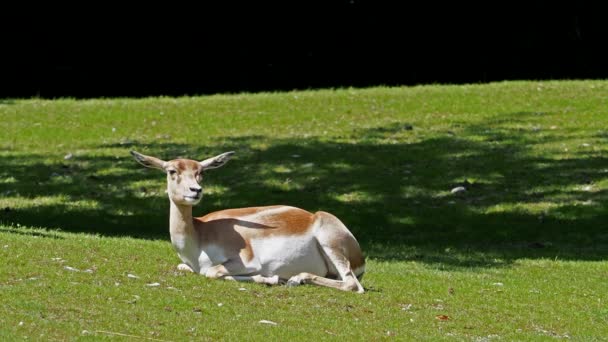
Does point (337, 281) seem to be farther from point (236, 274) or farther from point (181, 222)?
point (181, 222)

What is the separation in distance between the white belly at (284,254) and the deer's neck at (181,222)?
61 centimetres

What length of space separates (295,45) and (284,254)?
906 inches

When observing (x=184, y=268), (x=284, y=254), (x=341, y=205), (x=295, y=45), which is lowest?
(x=341, y=205)

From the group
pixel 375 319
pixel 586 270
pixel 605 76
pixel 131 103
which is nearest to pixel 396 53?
pixel 605 76

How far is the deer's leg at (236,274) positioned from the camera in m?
11.5

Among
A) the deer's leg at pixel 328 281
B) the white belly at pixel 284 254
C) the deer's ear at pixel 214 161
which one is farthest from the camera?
the deer's ear at pixel 214 161

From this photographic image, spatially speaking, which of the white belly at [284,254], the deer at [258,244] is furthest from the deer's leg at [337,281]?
the white belly at [284,254]

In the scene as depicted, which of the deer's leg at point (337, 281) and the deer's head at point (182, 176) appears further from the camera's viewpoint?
the deer's head at point (182, 176)

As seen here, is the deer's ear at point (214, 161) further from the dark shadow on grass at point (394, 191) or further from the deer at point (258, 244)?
the dark shadow on grass at point (394, 191)

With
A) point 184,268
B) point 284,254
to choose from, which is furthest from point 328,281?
point 184,268

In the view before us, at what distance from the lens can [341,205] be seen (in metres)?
19.3

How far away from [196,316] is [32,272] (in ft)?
6.64

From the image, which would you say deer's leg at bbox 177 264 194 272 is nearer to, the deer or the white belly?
the deer

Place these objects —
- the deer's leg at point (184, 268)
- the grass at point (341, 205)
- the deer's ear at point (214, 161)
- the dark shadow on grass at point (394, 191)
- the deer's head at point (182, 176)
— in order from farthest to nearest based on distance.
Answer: the dark shadow on grass at point (394, 191) → the deer's leg at point (184, 268) → the deer's ear at point (214, 161) → the deer's head at point (182, 176) → the grass at point (341, 205)
